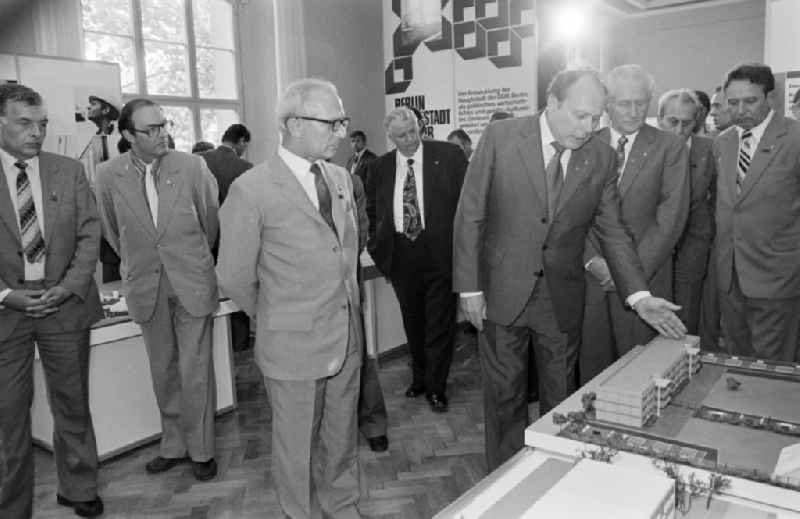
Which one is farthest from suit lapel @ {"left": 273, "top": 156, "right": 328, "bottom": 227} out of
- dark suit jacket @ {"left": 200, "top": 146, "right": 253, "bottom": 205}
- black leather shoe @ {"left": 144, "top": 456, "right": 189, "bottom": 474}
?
dark suit jacket @ {"left": 200, "top": 146, "right": 253, "bottom": 205}

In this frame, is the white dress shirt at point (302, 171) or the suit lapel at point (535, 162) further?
the suit lapel at point (535, 162)

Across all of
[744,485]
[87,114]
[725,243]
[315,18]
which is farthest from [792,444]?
[315,18]

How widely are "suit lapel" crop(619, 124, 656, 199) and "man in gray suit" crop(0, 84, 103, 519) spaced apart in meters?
2.13

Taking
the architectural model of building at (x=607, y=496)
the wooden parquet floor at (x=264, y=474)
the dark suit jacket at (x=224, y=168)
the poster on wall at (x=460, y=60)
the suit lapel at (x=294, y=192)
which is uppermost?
the poster on wall at (x=460, y=60)

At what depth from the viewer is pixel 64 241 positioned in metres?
2.57

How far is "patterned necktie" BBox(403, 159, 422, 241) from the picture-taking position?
3891 millimetres

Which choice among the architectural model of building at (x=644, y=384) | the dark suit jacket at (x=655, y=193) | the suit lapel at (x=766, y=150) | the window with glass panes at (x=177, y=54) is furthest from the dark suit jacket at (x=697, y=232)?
the window with glass panes at (x=177, y=54)

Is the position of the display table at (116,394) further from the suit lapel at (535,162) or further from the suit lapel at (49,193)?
the suit lapel at (535,162)

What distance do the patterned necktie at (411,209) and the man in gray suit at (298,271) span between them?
5.20 ft

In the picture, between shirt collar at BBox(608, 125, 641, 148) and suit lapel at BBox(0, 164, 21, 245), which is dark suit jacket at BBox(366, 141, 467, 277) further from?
suit lapel at BBox(0, 164, 21, 245)

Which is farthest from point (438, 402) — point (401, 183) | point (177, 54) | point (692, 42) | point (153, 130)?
point (692, 42)

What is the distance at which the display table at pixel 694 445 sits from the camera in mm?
1212

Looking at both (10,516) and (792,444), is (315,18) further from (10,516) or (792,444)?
(792,444)

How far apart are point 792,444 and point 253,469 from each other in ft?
7.82
